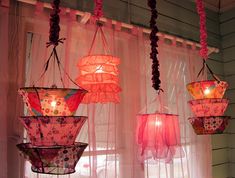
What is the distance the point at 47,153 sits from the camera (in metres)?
0.77

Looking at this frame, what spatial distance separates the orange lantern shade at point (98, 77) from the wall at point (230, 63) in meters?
1.98

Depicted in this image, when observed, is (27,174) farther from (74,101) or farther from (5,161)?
(74,101)

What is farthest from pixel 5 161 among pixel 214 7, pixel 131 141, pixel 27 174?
pixel 214 7

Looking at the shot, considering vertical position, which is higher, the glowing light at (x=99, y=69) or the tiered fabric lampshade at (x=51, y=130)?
the glowing light at (x=99, y=69)

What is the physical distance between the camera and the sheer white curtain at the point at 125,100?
165cm

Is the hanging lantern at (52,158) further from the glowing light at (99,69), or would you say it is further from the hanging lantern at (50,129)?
the glowing light at (99,69)

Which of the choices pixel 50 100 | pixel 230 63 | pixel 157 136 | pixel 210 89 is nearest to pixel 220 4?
pixel 230 63

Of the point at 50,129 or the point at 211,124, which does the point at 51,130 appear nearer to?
the point at 50,129

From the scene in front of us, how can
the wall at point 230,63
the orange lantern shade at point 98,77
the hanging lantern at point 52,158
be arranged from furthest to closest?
the wall at point 230,63 → the orange lantern shade at point 98,77 → the hanging lantern at point 52,158

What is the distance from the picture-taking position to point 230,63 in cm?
287

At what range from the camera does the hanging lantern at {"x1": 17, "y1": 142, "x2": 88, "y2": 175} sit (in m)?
0.77

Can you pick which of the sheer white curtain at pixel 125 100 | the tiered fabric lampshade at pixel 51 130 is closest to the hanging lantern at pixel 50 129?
the tiered fabric lampshade at pixel 51 130

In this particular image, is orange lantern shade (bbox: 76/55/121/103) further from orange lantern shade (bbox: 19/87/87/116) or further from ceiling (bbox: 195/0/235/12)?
ceiling (bbox: 195/0/235/12)

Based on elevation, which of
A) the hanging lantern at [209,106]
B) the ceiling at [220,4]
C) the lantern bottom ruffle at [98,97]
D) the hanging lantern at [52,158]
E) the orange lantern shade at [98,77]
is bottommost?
the hanging lantern at [52,158]
